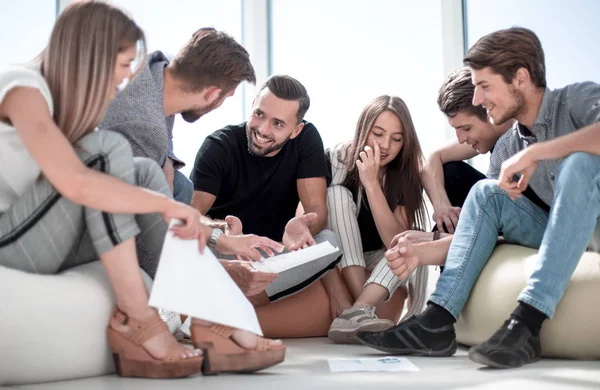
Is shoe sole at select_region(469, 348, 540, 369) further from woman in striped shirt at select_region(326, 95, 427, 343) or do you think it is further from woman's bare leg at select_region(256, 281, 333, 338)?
woman's bare leg at select_region(256, 281, 333, 338)

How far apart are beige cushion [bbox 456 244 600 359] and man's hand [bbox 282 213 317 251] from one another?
55 centimetres

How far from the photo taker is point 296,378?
1404 millimetres

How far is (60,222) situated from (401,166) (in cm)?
153

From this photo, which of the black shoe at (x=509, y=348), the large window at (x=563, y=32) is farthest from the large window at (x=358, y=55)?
the black shoe at (x=509, y=348)

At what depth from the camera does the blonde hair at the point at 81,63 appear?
4.34 ft

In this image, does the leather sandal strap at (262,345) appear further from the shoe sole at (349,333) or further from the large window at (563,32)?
the large window at (563,32)

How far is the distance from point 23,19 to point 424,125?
7.96 ft

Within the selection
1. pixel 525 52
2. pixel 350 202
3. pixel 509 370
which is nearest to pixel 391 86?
pixel 350 202

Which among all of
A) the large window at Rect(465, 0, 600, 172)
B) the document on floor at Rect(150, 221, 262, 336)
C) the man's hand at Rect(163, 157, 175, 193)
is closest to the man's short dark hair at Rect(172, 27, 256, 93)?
the man's hand at Rect(163, 157, 175, 193)

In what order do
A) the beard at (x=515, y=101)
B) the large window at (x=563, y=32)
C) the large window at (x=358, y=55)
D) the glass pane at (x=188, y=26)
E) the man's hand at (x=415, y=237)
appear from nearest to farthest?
the beard at (x=515, y=101) → the man's hand at (x=415, y=237) → the large window at (x=563, y=32) → the large window at (x=358, y=55) → the glass pane at (x=188, y=26)

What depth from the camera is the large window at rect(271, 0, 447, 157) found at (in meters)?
4.08

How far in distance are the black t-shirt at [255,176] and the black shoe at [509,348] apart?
116 centimetres

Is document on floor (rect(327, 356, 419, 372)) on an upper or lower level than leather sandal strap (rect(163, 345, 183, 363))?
lower

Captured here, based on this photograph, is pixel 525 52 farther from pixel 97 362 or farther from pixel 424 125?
pixel 424 125
